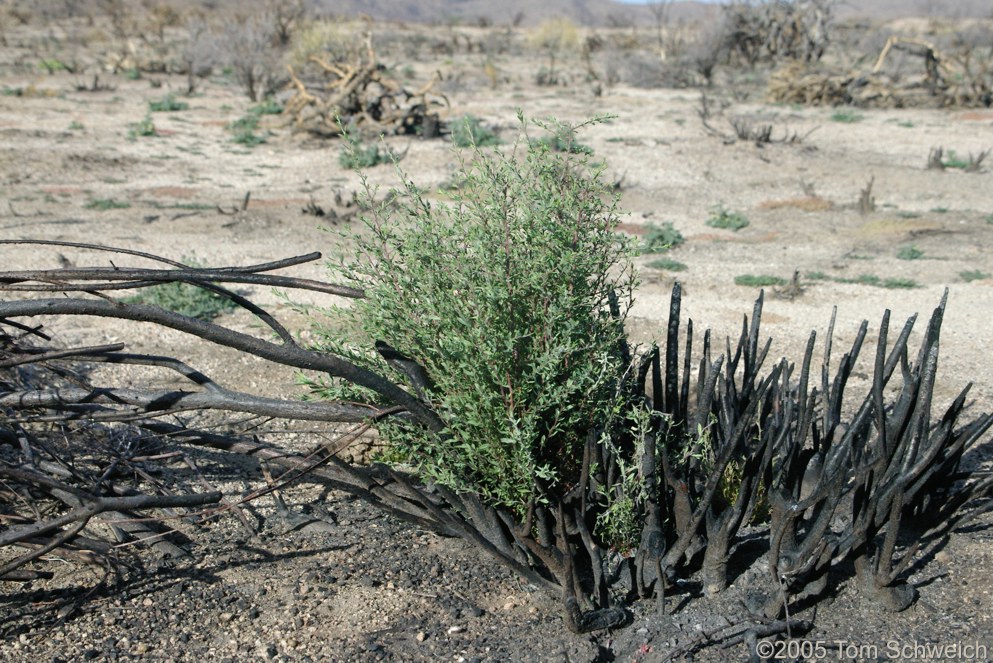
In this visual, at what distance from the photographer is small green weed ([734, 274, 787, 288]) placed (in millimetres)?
7621

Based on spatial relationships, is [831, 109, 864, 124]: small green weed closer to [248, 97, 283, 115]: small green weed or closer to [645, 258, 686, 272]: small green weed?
[645, 258, 686, 272]: small green weed

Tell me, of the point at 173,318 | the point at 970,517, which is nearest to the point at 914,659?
the point at 970,517

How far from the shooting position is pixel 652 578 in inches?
123

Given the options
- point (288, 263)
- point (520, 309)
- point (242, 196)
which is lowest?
point (242, 196)

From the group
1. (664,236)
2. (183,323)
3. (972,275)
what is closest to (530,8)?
(664,236)

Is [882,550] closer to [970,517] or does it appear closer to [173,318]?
[970,517]

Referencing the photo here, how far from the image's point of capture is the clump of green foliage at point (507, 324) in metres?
3.00

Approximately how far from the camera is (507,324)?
10.1 ft

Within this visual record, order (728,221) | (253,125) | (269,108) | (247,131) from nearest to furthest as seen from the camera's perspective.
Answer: (728,221)
(247,131)
(253,125)
(269,108)

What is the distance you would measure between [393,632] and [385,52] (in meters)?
26.4

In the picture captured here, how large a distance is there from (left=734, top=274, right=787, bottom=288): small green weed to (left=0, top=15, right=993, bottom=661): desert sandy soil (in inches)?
3.8

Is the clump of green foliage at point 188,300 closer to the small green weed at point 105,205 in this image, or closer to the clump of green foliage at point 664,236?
the small green weed at point 105,205

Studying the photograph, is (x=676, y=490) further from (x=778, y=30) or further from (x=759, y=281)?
(x=778, y=30)

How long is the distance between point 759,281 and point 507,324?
16.7ft
